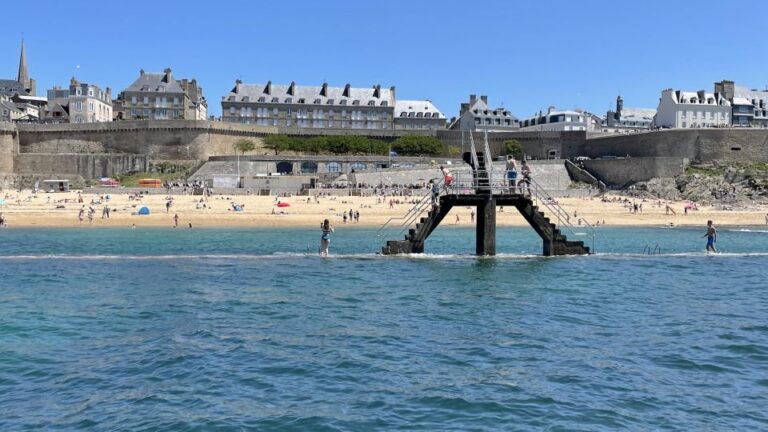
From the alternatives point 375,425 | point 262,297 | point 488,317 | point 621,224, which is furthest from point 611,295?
point 621,224

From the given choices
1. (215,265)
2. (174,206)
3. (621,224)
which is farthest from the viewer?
(174,206)

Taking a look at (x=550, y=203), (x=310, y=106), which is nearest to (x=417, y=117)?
(x=310, y=106)

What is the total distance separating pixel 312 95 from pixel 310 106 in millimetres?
2617

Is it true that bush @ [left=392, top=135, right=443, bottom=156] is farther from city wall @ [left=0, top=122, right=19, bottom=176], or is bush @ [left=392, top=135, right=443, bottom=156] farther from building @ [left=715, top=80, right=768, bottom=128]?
city wall @ [left=0, top=122, right=19, bottom=176]

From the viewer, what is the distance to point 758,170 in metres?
78.4

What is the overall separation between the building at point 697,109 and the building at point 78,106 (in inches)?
3261

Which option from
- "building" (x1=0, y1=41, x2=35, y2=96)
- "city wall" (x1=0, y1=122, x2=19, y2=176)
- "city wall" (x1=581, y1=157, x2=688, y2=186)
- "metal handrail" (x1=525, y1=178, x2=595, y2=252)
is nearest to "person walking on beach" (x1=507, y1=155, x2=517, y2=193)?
"metal handrail" (x1=525, y1=178, x2=595, y2=252)

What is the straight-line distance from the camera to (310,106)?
11700 cm

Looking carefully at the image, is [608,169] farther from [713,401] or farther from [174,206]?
[713,401]

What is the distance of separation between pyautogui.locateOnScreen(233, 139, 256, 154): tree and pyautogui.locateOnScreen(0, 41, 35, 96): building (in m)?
49.7

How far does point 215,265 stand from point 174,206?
35.7 meters

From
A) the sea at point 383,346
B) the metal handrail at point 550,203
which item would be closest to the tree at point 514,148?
the metal handrail at point 550,203

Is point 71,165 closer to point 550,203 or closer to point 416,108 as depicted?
point 416,108

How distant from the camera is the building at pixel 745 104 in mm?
110500
